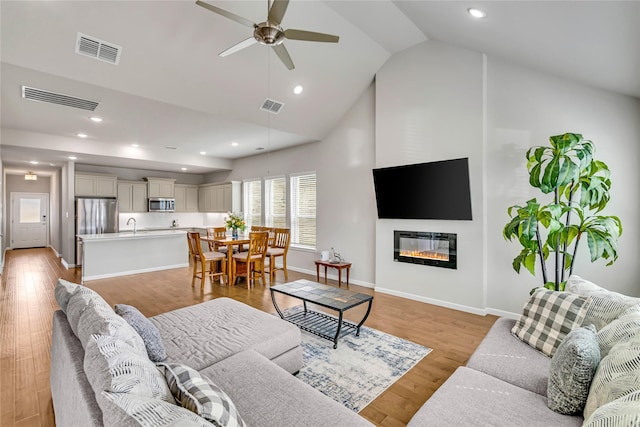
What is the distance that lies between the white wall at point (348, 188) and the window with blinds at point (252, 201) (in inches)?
75.0

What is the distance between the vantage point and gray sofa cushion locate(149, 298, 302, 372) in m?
2.05

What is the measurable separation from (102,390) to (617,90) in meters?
4.84

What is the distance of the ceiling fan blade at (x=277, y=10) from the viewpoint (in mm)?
2397

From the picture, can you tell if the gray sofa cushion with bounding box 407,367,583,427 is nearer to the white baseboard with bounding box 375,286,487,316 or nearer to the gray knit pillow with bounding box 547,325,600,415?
the gray knit pillow with bounding box 547,325,600,415

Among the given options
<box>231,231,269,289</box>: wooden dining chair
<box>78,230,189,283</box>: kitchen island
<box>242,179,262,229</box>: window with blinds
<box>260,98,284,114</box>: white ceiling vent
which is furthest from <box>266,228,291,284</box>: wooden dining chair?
<box>260,98,284,114</box>: white ceiling vent

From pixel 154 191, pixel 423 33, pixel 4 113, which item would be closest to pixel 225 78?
pixel 423 33

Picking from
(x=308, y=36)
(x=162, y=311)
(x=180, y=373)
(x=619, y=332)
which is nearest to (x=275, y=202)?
(x=162, y=311)

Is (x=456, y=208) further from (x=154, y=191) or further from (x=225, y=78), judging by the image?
(x=154, y=191)

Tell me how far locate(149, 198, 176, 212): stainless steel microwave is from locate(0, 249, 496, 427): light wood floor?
2.60m

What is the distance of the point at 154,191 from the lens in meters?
8.91

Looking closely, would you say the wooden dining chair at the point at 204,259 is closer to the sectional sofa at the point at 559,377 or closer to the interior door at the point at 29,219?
the sectional sofa at the point at 559,377

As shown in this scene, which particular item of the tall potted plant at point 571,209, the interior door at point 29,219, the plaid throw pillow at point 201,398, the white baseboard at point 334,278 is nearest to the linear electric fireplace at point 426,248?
the white baseboard at point 334,278

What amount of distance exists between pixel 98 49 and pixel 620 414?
4598mm

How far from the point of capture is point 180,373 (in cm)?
125
